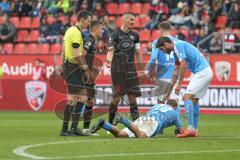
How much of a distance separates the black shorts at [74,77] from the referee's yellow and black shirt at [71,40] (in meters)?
0.12

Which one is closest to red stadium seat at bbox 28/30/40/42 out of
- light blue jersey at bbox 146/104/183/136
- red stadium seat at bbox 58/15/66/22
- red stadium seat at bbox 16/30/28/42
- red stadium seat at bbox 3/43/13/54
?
red stadium seat at bbox 16/30/28/42

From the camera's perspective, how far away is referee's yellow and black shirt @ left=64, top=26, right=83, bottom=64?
1534 centimetres

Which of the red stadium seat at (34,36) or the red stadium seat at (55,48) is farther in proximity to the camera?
the red stadium seat at (34,36)

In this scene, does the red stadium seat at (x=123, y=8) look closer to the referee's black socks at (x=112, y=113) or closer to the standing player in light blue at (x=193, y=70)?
the referee's black socks at (x=112, y=113)

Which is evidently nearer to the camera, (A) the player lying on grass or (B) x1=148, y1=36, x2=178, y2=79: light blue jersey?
(A) the player lying on grass

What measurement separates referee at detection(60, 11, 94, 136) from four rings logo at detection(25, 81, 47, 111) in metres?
11.5

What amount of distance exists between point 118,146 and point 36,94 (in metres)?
14.3

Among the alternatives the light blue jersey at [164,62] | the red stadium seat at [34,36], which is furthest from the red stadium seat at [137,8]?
→ the light blue jersey at [164,62]

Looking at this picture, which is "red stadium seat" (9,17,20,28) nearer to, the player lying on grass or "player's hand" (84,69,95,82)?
"player's hand" (84,69,95,82)

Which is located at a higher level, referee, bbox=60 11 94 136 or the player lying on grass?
referee, bbox=60 11 94 136

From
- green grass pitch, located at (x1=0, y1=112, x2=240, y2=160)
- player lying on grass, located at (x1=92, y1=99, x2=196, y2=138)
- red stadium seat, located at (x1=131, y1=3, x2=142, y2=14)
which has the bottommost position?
green grass pitch, located at (x1=0, y1=112, x2=240, y2=160)

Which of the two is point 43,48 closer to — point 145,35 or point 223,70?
point 145,35

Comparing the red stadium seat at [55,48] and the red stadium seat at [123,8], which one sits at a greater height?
the red stadium seat at [123,8]

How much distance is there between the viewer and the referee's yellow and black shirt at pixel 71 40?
15336 mm
